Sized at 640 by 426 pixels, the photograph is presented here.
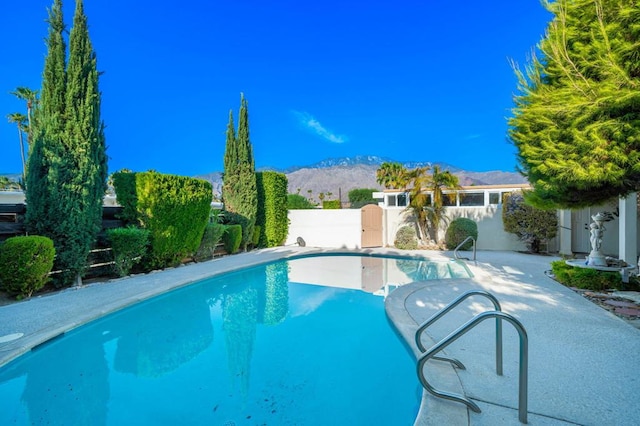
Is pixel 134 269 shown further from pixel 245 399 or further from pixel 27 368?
pixel 245 399

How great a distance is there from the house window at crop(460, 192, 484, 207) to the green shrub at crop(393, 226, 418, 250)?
3.52 m

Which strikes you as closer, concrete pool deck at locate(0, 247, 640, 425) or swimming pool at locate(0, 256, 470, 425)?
concrete pool deck at locate(0, 247, 640, 425)

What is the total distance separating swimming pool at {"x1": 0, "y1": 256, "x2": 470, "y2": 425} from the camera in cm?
313

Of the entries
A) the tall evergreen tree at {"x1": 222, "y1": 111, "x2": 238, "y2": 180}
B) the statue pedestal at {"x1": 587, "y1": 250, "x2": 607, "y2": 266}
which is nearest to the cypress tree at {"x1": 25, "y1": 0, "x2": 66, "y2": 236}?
the tall evergreen tree at {"x1": 222, "y1": 111, "x2": 238, "y2": 180}

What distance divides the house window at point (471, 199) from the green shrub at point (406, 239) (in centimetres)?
352

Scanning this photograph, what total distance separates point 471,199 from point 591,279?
9653 millimetres

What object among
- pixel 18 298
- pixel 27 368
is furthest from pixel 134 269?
pixel 27 368

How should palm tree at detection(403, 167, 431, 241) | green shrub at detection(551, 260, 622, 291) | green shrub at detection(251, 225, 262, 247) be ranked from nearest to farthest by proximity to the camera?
1. green shrub at detection(551, 260, 622, 291)
2. palm tree at detection(403, 167, 431, 241)
3. green shrub at detection(251, 225, 262, 247)

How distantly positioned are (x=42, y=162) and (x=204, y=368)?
241 inches

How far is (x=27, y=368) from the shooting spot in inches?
151

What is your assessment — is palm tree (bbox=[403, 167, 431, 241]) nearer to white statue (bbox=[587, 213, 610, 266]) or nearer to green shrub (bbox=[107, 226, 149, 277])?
white statue (bbox=[587, 213, 610, 266])

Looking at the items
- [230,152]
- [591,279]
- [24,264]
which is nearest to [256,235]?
[230,152]

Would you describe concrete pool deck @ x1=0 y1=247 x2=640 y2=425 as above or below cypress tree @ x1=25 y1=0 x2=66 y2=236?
below

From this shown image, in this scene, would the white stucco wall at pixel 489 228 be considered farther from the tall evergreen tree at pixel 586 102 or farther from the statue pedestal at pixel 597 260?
the tall evergreen tree at pixel 586 102
